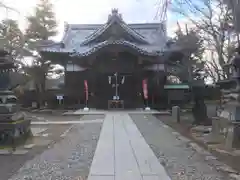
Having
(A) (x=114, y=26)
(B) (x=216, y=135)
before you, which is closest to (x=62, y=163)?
(B) (x=216, y=135)

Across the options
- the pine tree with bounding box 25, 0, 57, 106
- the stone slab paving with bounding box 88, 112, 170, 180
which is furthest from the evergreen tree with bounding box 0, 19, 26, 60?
the stone slab paving with bounding box 88, 112, 170, 180

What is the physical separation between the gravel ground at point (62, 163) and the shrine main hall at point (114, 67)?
16.5 metres

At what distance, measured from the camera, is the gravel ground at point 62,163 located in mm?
5953

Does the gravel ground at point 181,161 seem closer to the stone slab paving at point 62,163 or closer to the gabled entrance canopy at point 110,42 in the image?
the stone slab paving at point 62,163

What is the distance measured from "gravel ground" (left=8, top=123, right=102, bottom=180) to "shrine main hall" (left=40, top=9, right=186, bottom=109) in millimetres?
16496

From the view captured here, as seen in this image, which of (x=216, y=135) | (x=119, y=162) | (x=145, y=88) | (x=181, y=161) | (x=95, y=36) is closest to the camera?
(x=119, y=162)

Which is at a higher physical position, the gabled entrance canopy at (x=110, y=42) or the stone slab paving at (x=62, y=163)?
the gabled entrance canopy at (x=110, y=42)

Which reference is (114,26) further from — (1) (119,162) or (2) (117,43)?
(1) (119,162)

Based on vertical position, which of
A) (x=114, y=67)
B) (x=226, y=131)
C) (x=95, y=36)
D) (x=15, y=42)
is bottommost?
(x=226, y=131)

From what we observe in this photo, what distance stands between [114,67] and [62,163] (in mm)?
19849

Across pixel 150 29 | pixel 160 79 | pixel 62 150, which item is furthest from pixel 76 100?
pixel 62 150

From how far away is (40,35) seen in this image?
1268 inches

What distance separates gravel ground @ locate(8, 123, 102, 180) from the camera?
5953 mm

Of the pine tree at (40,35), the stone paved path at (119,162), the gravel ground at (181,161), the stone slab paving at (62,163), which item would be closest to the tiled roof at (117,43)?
the pine tree at (40,35)
